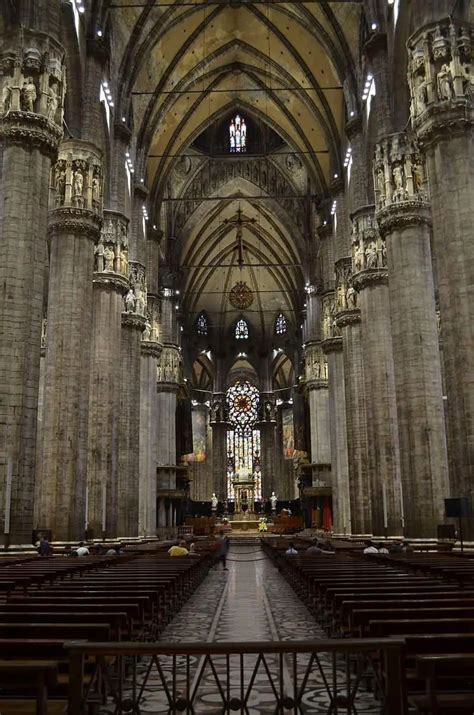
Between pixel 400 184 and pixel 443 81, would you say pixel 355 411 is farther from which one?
pixel 443 81

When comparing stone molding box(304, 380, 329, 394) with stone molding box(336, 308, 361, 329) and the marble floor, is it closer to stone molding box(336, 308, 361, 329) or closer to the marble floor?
stone molding box(336, 308, 361, 329)

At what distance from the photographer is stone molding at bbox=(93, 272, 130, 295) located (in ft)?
86.8

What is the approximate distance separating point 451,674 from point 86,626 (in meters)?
2.35

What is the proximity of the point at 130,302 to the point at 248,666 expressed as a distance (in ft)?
83.6

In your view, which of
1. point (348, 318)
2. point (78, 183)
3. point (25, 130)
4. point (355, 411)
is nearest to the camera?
point (25, 130)

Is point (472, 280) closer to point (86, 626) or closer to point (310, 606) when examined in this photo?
point (310, 606)

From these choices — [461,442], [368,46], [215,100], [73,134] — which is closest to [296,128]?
[215,100]

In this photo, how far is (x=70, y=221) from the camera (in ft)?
71.5

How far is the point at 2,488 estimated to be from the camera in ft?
49.2

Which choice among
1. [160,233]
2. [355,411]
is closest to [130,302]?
[160,233]

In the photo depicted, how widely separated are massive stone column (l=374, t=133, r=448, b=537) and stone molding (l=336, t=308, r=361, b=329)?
8.80 m

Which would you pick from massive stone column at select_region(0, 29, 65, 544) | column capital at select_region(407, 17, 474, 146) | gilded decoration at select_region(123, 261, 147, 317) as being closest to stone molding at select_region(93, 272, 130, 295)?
gilded decoration at select_region(123, 261, 147, 317)

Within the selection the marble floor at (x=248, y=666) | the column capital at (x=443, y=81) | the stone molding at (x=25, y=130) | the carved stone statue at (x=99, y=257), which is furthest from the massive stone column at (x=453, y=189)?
the carved stone statue at (x=99, y=257)

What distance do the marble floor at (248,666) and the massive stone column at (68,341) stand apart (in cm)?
485
